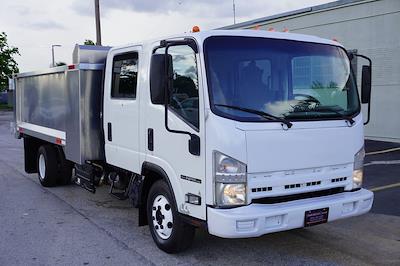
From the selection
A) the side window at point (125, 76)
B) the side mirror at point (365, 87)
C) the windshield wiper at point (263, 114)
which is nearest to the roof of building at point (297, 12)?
the side mirror at point (365, 87)

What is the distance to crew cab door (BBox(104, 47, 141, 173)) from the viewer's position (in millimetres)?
5512

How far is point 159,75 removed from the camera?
4348mm

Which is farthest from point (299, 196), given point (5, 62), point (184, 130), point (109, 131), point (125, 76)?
point (5, 62)

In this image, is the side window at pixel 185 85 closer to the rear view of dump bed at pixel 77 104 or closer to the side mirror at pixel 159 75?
the side mirror at pixel 159 75

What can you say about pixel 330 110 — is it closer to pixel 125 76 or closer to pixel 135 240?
pixel 125 76

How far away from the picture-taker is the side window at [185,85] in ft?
14.5

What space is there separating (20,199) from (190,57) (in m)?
4.72

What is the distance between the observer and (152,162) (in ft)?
16.9

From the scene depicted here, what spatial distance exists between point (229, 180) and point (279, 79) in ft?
3.83

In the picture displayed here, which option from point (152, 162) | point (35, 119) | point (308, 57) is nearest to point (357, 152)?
point (308, 57)

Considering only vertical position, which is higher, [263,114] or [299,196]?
[263,114]

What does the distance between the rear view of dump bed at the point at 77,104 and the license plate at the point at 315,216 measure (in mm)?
3222

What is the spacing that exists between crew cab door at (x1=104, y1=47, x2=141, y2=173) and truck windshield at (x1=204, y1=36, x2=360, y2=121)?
138 centimetres

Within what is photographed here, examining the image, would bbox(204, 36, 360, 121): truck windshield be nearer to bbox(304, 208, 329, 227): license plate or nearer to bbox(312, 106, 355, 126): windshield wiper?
bbox(312, 106, 355, 126): windshield wiper
